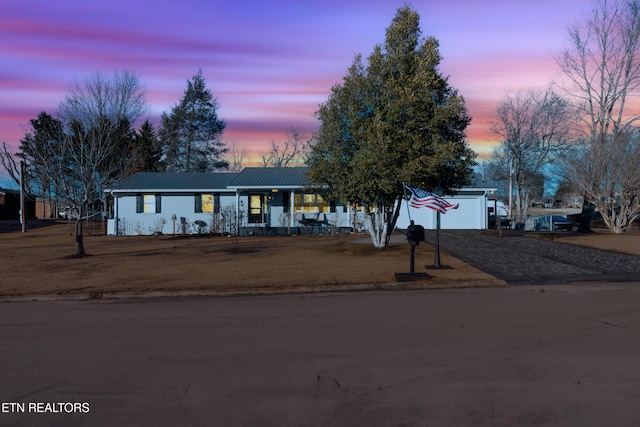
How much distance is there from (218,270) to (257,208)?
1885 centimetres

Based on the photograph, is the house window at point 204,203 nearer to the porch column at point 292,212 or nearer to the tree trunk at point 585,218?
the porch column at point 292,212

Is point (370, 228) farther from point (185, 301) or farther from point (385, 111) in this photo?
point (185, 301)

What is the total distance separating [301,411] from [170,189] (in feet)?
99.7

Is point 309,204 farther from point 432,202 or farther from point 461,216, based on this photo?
point 432,202

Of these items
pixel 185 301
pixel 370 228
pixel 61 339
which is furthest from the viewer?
pixel 370 228

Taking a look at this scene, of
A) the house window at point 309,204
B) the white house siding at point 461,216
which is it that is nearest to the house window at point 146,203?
the house window at point 309,204

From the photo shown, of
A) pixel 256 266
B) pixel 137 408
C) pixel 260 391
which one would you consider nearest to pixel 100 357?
pixel 137 408

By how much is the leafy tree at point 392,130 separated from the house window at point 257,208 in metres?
13.4

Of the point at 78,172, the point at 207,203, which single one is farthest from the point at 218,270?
the point at 207,203

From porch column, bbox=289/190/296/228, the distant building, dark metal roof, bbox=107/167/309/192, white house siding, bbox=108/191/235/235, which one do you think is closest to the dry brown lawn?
porch column, bbox=289/190/296/228

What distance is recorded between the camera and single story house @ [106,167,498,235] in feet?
107

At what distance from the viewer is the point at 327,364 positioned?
6.30 meters

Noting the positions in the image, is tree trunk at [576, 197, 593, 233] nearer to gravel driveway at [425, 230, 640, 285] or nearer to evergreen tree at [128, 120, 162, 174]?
gravel driveway at [425, 230, 640, 285]

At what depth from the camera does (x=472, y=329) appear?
7.95 meters
